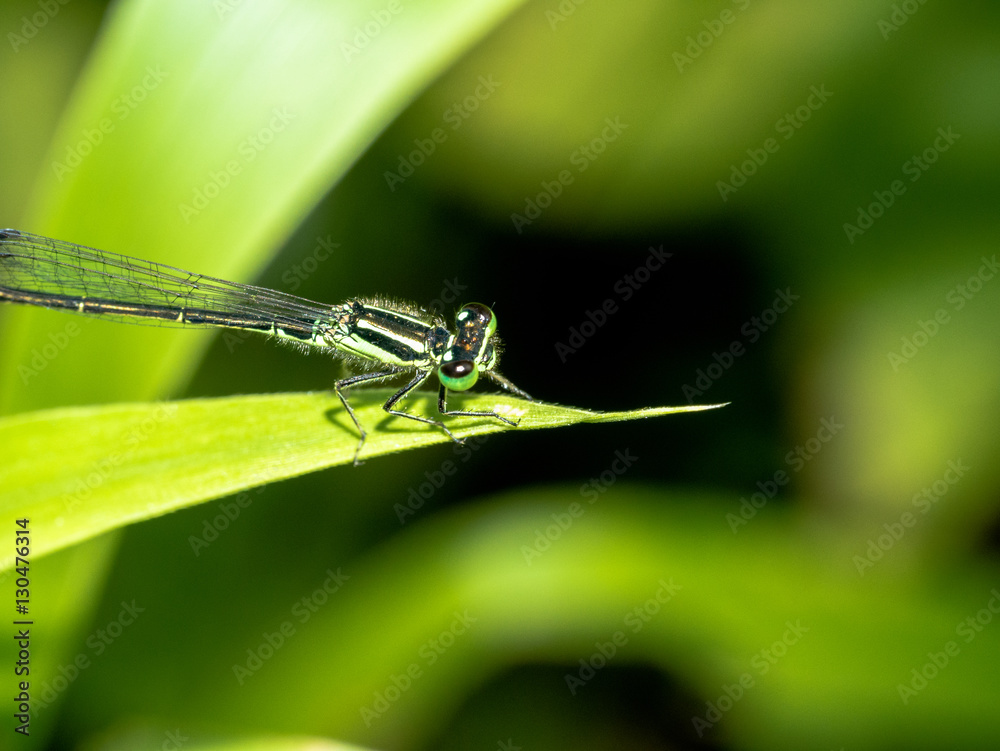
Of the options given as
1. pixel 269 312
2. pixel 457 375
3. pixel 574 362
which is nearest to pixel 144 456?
pixel 457 375

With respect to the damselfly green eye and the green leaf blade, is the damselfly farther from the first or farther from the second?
the green leaf blade

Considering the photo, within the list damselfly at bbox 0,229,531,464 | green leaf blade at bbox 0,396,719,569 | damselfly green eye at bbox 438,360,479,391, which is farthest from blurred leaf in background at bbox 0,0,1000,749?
green leaf blade at bbox 0,396,719,569

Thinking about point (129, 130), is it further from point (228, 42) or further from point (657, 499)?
point (657, 499)

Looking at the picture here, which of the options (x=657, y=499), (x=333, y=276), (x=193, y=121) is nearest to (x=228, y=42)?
(x=193, y=121)

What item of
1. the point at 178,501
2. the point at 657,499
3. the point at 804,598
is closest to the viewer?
the point at 178,501

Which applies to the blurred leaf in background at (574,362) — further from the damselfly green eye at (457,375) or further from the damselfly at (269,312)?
the damselfly green eye at (457,375)

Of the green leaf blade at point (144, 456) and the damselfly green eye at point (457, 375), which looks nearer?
the green leaf blade at point (144, 456)

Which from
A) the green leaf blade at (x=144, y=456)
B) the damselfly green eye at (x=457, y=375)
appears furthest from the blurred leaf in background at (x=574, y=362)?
the green leaf blade at (x=144, y=456)
